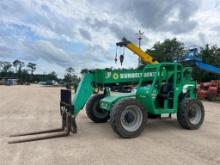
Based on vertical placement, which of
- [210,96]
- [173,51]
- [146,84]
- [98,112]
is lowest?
[98,112]

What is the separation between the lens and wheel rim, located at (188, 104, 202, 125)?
32.4ft

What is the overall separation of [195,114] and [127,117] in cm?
268

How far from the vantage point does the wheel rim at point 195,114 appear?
988 cm

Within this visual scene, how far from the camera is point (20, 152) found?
6.79 metres

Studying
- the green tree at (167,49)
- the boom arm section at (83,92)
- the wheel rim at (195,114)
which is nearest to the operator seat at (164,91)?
the wheel rim at (195,114)

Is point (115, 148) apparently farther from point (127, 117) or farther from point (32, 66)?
point (32, 66)

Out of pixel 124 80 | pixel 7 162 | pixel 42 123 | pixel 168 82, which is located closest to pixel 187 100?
pixel 168 82

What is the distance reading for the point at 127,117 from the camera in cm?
859

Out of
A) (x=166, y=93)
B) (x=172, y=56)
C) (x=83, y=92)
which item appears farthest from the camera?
(x=172, y=56)

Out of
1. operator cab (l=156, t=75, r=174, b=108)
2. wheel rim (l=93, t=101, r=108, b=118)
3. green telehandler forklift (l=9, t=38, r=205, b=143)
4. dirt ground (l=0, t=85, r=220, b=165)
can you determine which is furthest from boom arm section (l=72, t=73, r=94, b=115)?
operator cab (l=156, t=75, r=174, b=108)

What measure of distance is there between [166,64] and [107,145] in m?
3.58

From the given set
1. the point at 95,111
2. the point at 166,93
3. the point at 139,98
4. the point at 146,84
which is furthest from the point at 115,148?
the point at 95,111

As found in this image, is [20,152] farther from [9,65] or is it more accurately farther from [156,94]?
[9,65]

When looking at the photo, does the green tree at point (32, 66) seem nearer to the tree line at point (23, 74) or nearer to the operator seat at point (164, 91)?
the tree line at point (23, 74)
